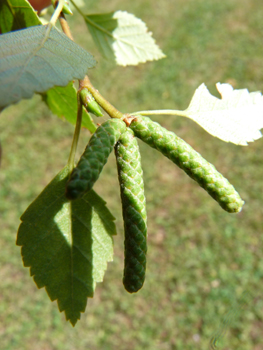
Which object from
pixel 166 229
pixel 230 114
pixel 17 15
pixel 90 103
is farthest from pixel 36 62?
pixel 166 229

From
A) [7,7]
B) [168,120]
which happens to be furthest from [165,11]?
[7,7]

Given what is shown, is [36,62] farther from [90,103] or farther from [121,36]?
[121,36]

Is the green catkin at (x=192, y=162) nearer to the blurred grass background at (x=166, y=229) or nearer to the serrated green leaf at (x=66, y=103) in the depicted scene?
the serrated green leaf at (x=66, y=103)

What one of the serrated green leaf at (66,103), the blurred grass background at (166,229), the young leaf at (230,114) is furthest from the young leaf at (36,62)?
the blurred grass background at (166,229)

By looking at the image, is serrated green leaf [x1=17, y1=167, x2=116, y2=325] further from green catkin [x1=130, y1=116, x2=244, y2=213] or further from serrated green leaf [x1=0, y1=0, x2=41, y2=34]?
serrated green leaf [x1=0, y1=0, x2=41, y2=34]

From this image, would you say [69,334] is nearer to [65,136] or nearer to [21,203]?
[21,203]
